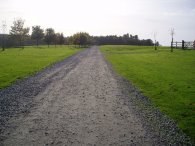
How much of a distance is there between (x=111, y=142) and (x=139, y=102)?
5078 mm

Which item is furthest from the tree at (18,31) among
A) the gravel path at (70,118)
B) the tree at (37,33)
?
the gravel path at (70,118)

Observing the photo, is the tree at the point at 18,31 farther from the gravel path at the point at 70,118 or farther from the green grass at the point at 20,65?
the gravel path at the point at 70,118

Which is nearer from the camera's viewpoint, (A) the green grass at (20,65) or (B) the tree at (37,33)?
(A) the green grass at (20,65)

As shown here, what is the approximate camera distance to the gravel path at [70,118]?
7574mm

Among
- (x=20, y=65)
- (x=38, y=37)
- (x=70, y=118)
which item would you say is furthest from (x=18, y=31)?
(x=70, y=118)

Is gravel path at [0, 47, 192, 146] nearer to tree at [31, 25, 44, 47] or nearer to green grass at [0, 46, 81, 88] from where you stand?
green grass at [0, 46, 81, 88]

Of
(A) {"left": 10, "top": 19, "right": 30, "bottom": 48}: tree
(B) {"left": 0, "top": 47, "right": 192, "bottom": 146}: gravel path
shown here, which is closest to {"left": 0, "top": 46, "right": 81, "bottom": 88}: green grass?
(B) {"left": 0, "top": 47, "right": 192, "bottom": 146}: gravel path

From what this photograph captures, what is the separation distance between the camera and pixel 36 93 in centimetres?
1397

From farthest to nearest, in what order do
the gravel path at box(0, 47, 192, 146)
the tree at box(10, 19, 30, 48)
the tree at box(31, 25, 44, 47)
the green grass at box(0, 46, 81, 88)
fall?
the tree at box(31, 25, 44, 47)
the tree at box(10, 19, 30, 48)
the green grass at box(0, 46, 81, 88)
the gravel path at box(0, 47, 192, 146)

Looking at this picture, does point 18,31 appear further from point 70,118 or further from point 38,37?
point 70,118

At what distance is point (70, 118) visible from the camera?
376 inches

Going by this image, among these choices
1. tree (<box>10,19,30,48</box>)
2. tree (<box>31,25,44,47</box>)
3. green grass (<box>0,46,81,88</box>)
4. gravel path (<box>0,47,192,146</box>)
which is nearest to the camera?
gravel path (<box>0,47,192,146</box>)

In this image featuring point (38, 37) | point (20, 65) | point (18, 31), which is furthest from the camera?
point (38, 37)

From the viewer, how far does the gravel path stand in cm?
757
